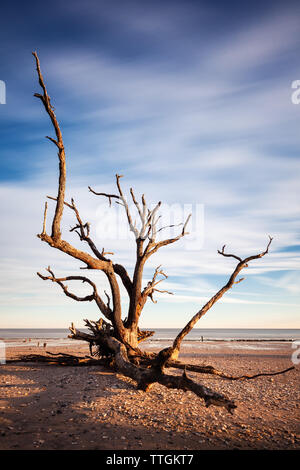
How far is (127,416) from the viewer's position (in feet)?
25.0

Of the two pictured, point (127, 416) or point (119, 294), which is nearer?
point (127, 416)

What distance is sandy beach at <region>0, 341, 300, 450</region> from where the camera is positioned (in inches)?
245

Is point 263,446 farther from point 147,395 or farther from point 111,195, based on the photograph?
point 111,195

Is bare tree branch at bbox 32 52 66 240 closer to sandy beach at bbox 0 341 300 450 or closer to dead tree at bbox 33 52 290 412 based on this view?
dead tree at bbox 33 52 290 412

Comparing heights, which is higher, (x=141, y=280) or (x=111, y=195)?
(x=111, y=195)

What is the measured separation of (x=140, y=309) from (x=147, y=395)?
4713 mm

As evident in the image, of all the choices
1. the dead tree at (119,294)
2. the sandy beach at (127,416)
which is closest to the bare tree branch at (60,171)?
the dead tree at (119,294)

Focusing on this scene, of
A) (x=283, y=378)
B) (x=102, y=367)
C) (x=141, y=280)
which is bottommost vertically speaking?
(x=283, y=378)

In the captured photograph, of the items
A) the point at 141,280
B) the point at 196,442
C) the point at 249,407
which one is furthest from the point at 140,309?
the point at 196,442

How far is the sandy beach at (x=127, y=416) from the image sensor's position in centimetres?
621

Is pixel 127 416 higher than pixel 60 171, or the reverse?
pixel 60 171

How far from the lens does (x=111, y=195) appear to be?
1448 cm

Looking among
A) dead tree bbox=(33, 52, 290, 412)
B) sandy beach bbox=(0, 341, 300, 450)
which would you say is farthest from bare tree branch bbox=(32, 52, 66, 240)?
sandy beach bbox=(0, 341, 300, 450)

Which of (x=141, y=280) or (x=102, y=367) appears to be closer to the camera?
(x=102, y=367)
